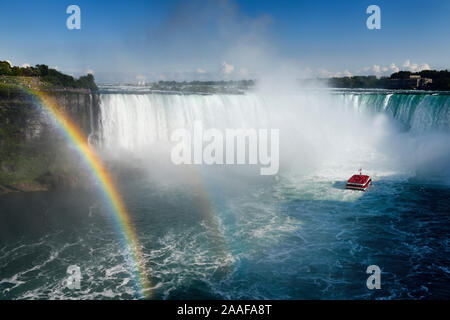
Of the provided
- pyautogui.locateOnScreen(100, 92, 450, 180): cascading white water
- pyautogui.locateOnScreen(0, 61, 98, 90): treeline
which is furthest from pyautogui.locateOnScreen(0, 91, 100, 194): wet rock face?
pyautogui.locateOnScreen(0, 61, 98, 90): treeline

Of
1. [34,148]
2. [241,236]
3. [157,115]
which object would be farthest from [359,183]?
[34,148]

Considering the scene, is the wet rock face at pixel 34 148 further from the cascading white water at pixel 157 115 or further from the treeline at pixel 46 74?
the treeline at pixel 46 74

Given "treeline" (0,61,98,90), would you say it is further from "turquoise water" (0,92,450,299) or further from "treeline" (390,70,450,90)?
"treeline" (390,70,450,90)

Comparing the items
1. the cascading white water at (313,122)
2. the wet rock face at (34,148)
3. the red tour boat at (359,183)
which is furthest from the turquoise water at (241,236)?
the cascading white water at (313,122)

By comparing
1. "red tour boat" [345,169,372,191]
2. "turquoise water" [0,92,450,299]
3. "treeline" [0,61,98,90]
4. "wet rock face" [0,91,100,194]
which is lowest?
"turquoise water" [0,92,450,299]

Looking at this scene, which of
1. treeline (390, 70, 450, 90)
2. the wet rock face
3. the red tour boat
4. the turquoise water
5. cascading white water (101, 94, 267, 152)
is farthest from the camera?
treeline (390, 70, 450, 90)
